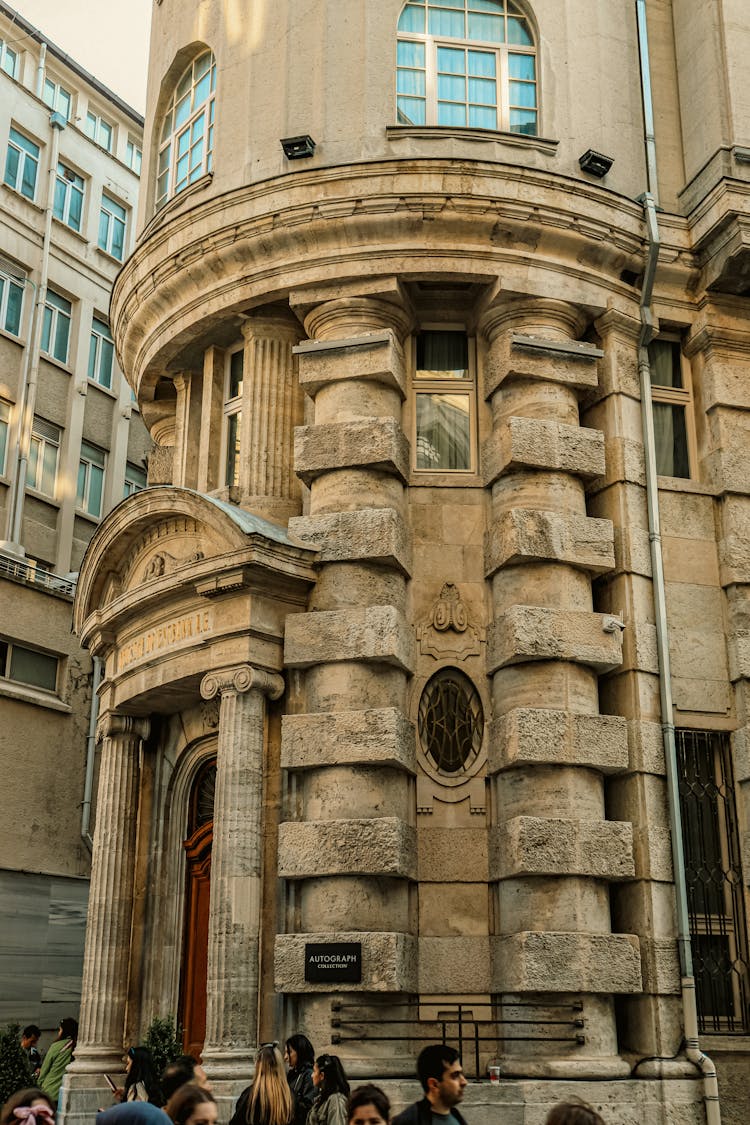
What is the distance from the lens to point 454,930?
15242 mm

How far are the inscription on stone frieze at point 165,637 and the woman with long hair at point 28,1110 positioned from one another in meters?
9.48

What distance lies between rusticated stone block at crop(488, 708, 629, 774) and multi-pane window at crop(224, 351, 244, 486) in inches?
218

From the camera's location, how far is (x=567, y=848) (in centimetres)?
1476

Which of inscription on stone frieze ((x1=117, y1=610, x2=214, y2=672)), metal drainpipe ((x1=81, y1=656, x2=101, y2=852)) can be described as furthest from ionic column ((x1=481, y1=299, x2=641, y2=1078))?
metal drainpipe ((x1=81, y1=656, x2=101, y2=852))

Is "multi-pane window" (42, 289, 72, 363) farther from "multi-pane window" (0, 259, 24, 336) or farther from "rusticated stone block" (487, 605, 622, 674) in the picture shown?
"rusticated stone block" (487, 605, 622, 674)

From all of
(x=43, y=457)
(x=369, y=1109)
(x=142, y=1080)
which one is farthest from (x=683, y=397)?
(x=43, y=457)

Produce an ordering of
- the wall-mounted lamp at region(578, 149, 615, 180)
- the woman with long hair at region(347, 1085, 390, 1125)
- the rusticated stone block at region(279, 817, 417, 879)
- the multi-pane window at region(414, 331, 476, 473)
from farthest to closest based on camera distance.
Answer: the wall-mounted lamp at region(578, 149, 615, 180) < the multi-pane window at region(414, 331, 476, 473) < the rusticated stone block at region(279, 817, 417, 879) < the woman with long hair at region(347, 1085, 390, 1125)

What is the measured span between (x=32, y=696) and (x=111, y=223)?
42.7ft

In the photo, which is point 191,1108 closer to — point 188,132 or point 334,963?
point 334,963

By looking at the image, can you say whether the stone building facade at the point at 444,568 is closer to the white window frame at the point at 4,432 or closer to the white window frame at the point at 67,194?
the white window frame at the point at 4,432

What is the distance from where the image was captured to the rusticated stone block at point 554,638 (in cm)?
1549

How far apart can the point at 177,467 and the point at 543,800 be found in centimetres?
746

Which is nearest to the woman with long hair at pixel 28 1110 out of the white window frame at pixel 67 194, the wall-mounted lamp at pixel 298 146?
the wall-mounted lamp at pixel 298 146

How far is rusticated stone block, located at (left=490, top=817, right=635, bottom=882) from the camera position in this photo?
14695 mm
